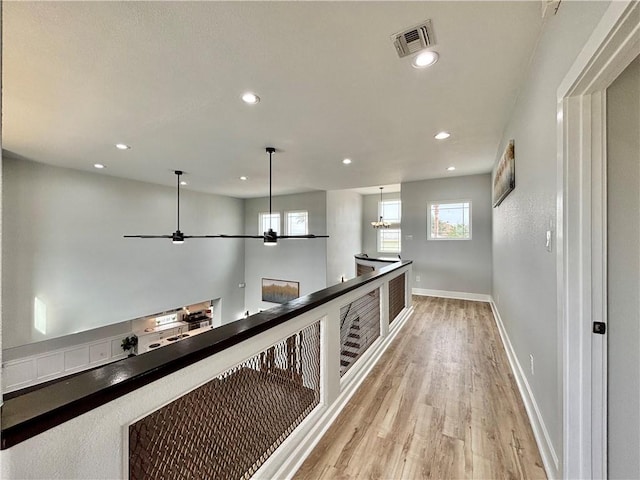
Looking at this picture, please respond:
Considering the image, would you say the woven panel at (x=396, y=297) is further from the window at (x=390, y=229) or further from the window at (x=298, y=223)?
the window at (x=390, y=229)

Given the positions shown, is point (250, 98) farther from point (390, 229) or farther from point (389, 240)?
point (389, 240)

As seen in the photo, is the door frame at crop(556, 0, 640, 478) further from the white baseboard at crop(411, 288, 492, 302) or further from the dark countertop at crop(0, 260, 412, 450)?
the white baseboard at crop(411, 288, 492, 302)

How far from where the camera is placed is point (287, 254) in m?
9.16

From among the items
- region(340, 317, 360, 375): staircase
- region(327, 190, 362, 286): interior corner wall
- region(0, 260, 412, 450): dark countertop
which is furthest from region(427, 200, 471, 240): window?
region(0, 260, 412, 450): dark countertop

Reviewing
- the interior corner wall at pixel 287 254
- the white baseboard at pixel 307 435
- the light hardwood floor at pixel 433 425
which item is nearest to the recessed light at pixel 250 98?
the white baseboard at pixel 307 435

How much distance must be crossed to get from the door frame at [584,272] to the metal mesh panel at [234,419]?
4.49 feet

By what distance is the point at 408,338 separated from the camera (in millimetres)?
3547

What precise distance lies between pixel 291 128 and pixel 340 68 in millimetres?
1217

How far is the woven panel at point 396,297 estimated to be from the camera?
3.75 metres

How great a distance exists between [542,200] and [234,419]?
2.19 metres

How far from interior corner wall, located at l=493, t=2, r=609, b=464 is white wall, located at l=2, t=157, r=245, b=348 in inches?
285

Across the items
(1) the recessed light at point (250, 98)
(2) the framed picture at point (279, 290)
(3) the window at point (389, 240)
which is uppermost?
Result: (1) the recessed light at point (250, 98)

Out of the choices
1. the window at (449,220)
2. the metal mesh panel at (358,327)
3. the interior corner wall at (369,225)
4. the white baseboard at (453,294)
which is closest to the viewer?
the metal mesh panel at (358,327)

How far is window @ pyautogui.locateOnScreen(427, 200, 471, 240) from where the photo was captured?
5.96 meters
